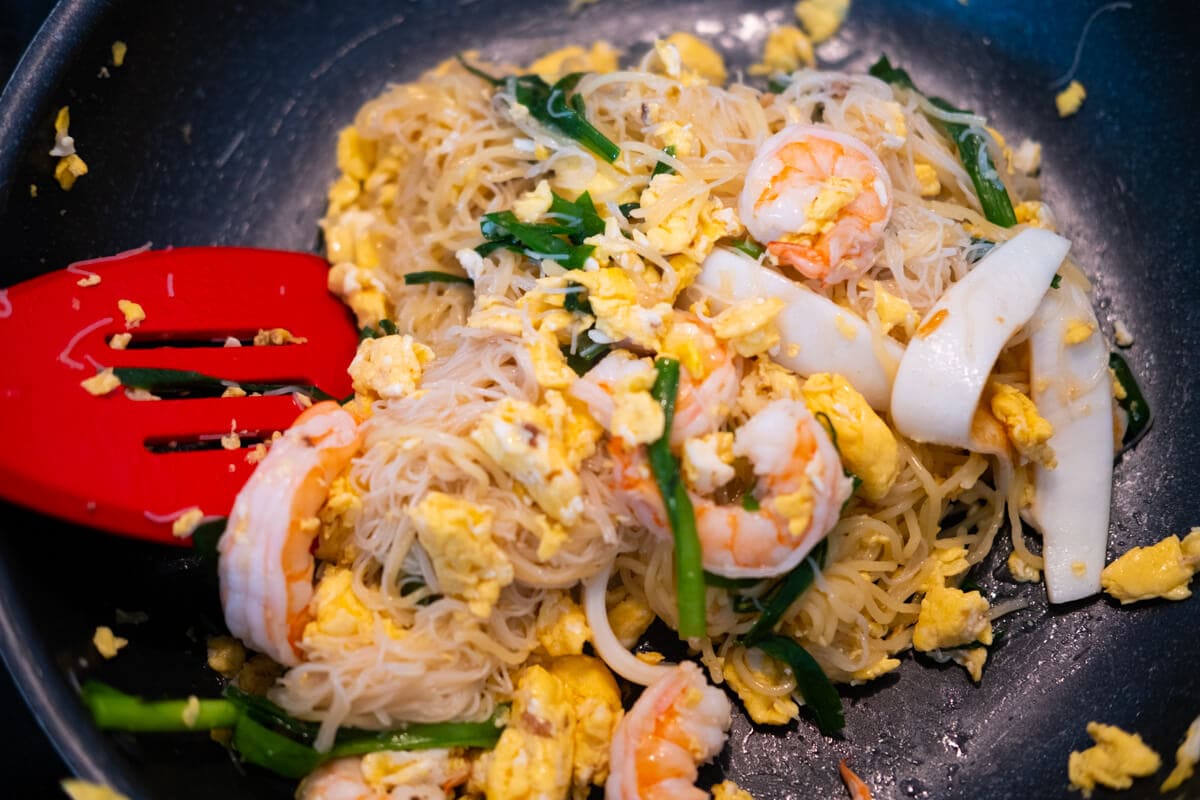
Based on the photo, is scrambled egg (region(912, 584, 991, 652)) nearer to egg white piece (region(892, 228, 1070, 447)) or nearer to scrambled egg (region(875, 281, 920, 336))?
egg white piece (region(892, 228, 1070, 447))

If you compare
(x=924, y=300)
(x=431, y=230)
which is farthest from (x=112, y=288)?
(x=924, y=300)

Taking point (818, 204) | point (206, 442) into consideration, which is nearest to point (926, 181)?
point (818, 204)

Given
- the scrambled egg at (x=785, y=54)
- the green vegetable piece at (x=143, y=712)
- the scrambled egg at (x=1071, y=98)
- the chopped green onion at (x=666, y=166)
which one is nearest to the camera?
the green vegetable piece at (x=143, y=712)

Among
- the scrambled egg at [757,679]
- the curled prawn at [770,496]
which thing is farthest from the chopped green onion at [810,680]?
the curled prawn at [770,496]

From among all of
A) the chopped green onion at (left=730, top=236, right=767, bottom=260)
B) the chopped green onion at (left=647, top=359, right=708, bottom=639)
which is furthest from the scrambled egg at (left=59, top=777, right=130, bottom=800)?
the chopped green onion at (left=730, top=236, right=767, bottom=260)

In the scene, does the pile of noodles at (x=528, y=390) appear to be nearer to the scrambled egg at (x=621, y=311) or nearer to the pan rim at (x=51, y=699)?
the scrambled egg at (x=621, y=311)

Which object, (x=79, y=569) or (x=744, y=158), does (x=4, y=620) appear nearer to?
(x=79, y=569)

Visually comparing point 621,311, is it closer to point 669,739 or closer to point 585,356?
point 585,356
